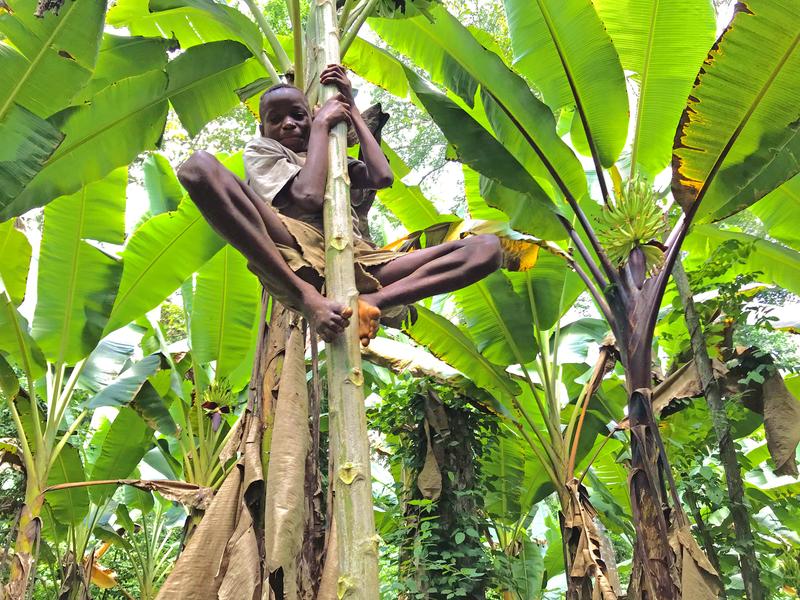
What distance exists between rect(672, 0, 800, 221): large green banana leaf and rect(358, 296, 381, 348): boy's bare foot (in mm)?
2272

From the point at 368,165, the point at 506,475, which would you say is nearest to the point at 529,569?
the point at 506,475

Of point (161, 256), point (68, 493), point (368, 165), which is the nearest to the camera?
point (368, 165)

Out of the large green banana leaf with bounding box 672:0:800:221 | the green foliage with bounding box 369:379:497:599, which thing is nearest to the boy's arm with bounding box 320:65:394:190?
the large green banana leaf with bounding box 672:0:800:221

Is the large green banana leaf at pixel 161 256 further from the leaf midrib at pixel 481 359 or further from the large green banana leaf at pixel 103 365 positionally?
the leaf midrib at pixel 481 359

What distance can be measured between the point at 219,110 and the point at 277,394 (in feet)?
8.98

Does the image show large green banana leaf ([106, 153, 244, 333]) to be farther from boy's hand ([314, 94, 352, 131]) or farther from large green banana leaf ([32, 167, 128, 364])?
boy's hand ([314, 94, 352, 131])

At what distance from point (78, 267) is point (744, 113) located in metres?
4.06

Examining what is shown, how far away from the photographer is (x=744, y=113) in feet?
11.3

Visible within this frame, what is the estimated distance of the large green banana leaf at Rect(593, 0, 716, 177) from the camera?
163 inches

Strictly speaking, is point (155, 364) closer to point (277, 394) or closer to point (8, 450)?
point (8, 450)

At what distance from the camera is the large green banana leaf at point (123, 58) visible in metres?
4.42

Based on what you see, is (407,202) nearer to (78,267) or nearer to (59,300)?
(78,267)

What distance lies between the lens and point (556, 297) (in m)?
5.00

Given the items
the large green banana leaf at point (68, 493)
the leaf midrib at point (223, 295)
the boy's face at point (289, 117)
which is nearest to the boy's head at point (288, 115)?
the boy's face at point (289, 117)
